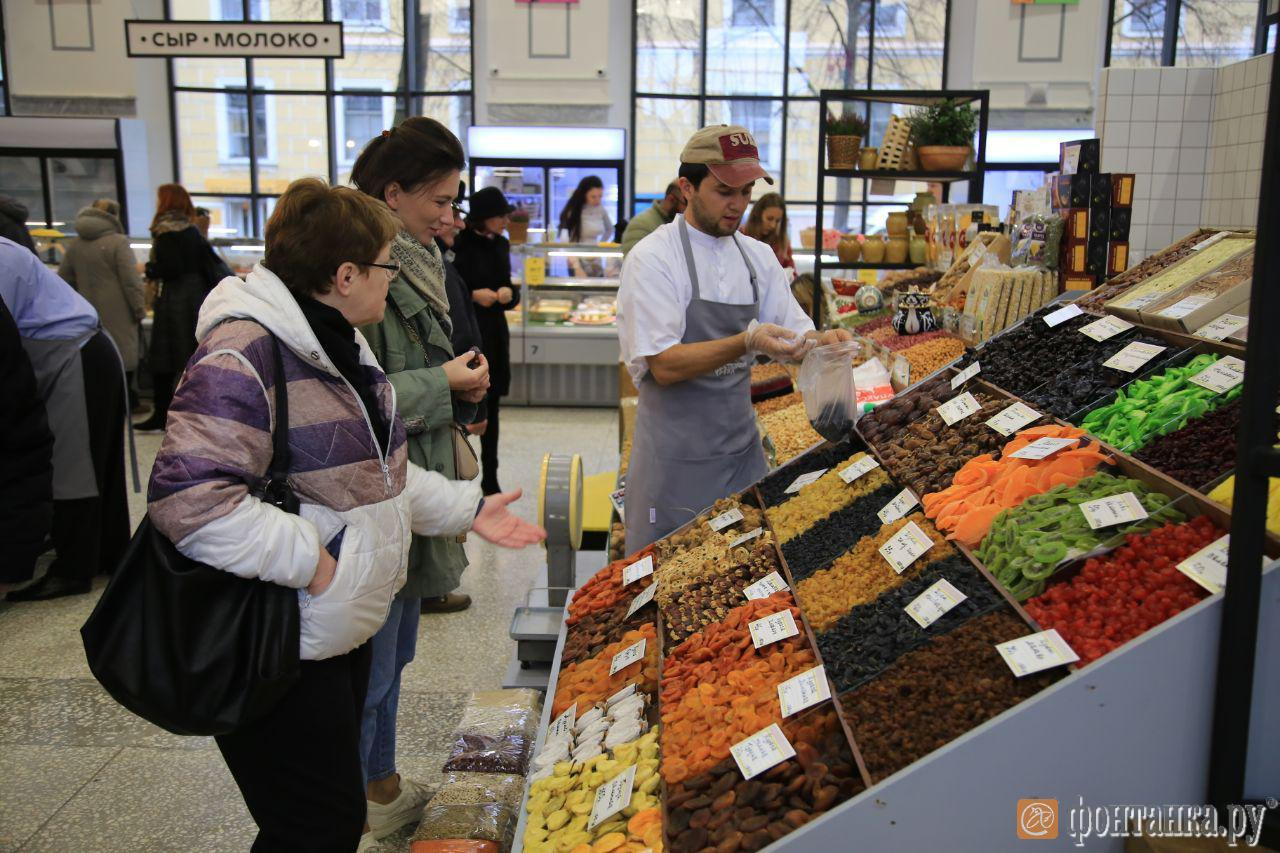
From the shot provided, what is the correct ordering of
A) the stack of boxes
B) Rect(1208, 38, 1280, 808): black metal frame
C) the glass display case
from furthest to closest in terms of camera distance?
the glass display case < the stack of boxes < Rect(1208, 38, 1280, 808): black metal frame

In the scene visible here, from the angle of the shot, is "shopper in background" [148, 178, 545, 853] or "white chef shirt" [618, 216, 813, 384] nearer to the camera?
"shopper in background" [148, 178, 545, 853]

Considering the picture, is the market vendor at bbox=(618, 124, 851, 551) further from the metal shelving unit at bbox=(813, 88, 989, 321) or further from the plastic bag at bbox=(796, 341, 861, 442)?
the metal shelving unit at bbox=(813, 88, 989, 321)

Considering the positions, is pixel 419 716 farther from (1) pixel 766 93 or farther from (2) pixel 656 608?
(1) pixel 766 93

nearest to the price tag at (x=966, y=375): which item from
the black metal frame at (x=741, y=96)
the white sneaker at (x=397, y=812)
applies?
the white sneaker at (x=397, y=812)

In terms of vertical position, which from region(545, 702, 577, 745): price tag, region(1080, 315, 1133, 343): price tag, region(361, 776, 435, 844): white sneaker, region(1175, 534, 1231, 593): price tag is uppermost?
region(1080, 315, 1133, 343): price tag

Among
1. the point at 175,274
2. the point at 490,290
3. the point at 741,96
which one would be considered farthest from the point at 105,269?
the point at 741,96

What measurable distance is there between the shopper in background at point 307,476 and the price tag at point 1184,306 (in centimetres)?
173

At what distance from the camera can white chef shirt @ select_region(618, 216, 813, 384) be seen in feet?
9.38

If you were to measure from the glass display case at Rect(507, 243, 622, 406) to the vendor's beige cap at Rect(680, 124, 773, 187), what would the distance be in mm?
5507

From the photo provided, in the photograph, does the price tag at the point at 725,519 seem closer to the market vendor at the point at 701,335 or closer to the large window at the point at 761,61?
the market vendor at the point at 701,335

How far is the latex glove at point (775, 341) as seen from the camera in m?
2.69

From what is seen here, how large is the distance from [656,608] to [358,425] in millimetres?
1091

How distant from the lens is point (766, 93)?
13695mm

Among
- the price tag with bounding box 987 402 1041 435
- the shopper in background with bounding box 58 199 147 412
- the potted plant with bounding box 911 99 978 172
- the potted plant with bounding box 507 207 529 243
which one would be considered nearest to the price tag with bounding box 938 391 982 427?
the price tag with bounding box 987 402 1041 435
